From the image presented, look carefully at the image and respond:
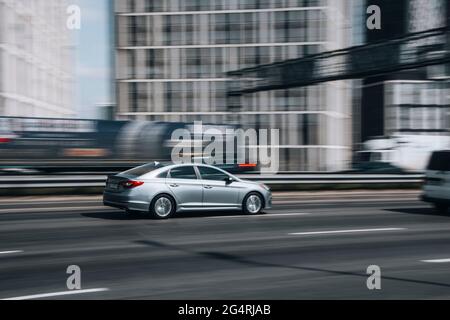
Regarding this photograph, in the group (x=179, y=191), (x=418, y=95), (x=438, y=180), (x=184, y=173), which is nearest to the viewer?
(x=179, y=191)

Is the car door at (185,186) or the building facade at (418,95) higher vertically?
Result: the building facade at (418,95)

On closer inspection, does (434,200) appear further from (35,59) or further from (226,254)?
(35,59)

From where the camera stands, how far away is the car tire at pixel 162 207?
14891mm

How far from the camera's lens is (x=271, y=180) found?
2494cm

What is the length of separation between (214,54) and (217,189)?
5433 centimetres

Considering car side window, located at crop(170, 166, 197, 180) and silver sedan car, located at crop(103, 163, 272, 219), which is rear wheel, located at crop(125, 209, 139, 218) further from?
car side window, located at crop(170, 166, 197, 180)

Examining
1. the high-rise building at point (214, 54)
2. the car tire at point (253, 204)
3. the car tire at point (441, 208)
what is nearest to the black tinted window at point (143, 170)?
the car tire at point (253, 204)

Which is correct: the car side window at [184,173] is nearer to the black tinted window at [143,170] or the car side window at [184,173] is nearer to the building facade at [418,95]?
the black tinted window at [143,170]

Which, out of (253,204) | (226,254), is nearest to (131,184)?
(253,204)

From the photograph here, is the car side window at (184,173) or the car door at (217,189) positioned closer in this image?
the car side window at (184,173)

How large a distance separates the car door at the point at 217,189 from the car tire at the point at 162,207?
88 cm

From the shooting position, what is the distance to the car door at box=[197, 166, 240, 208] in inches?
620

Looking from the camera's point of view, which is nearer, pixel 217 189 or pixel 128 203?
pixel 128 203

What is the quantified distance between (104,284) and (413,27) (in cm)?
6464
